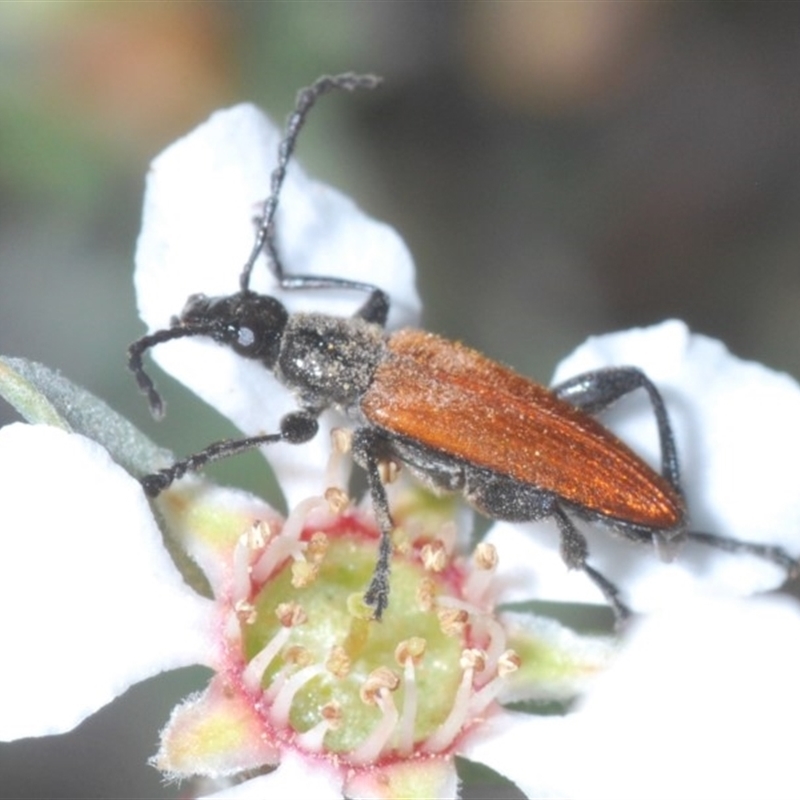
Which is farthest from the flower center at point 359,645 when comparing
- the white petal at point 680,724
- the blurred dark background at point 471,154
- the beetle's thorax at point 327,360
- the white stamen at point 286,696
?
the blurred dark background at point 471,154

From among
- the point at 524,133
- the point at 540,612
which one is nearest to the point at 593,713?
the point at 540,612

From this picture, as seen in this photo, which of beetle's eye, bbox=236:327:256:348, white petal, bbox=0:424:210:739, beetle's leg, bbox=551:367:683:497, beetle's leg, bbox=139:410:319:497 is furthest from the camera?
beetle's leg, bbox=551:367:683:497

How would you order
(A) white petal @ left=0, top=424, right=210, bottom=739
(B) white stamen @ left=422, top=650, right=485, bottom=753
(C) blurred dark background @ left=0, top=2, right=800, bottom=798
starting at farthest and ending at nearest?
(C) blurred dark background @ left=0, top=2, right=800, bottom=798 → (B) white stamen @ left=422, top=650, right=485, bottom=753 → (A) white petal @ left=0, top=424, right=210, bottom=739

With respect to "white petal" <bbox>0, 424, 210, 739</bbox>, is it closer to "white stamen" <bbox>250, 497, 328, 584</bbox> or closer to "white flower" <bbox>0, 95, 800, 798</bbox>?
"white flower" <bbox>0, 95, 800, 798</bbox>

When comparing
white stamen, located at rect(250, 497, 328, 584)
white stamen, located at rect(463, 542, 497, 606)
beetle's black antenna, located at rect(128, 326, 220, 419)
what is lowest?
white stamen, located at rect(250, 497, 328, 584)

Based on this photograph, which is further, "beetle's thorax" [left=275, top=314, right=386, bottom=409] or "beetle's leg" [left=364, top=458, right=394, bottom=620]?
"beetle's thorax" [left=275, top=314, right=386, bottom=409]

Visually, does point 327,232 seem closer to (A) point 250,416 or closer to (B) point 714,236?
(A) point 250,416

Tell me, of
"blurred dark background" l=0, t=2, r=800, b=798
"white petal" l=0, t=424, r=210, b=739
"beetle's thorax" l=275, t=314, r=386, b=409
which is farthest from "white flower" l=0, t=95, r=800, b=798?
"blurred dark background" l=0, t=2, r=800, b=798
